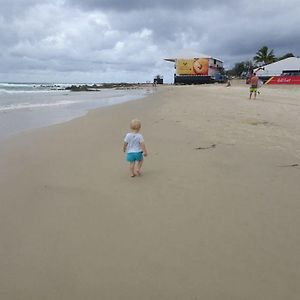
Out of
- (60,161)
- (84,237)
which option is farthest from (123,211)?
(60,161)

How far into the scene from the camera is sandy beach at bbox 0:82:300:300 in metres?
2.87

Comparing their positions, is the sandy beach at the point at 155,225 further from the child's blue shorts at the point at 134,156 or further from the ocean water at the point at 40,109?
the ocean water at the point at 40,109

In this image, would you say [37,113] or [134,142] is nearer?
[134,142]

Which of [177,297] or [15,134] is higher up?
[177,297]

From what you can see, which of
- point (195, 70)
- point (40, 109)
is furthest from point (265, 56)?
point (40, 109)

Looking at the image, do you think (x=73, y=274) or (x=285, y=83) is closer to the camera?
(x=73, y=274)

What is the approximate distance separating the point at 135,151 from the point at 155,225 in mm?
2098

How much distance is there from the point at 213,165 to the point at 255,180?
96 cm

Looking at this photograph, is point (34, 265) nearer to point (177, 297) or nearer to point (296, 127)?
point (177, 297)

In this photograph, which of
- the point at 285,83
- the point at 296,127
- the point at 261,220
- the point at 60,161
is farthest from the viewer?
the point at 285,83

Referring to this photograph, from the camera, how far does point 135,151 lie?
19.0ft

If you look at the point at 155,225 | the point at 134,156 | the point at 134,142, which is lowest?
the point at 155,225

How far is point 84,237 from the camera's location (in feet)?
11.9

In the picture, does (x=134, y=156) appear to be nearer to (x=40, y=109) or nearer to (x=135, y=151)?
(x=135, y=151)
